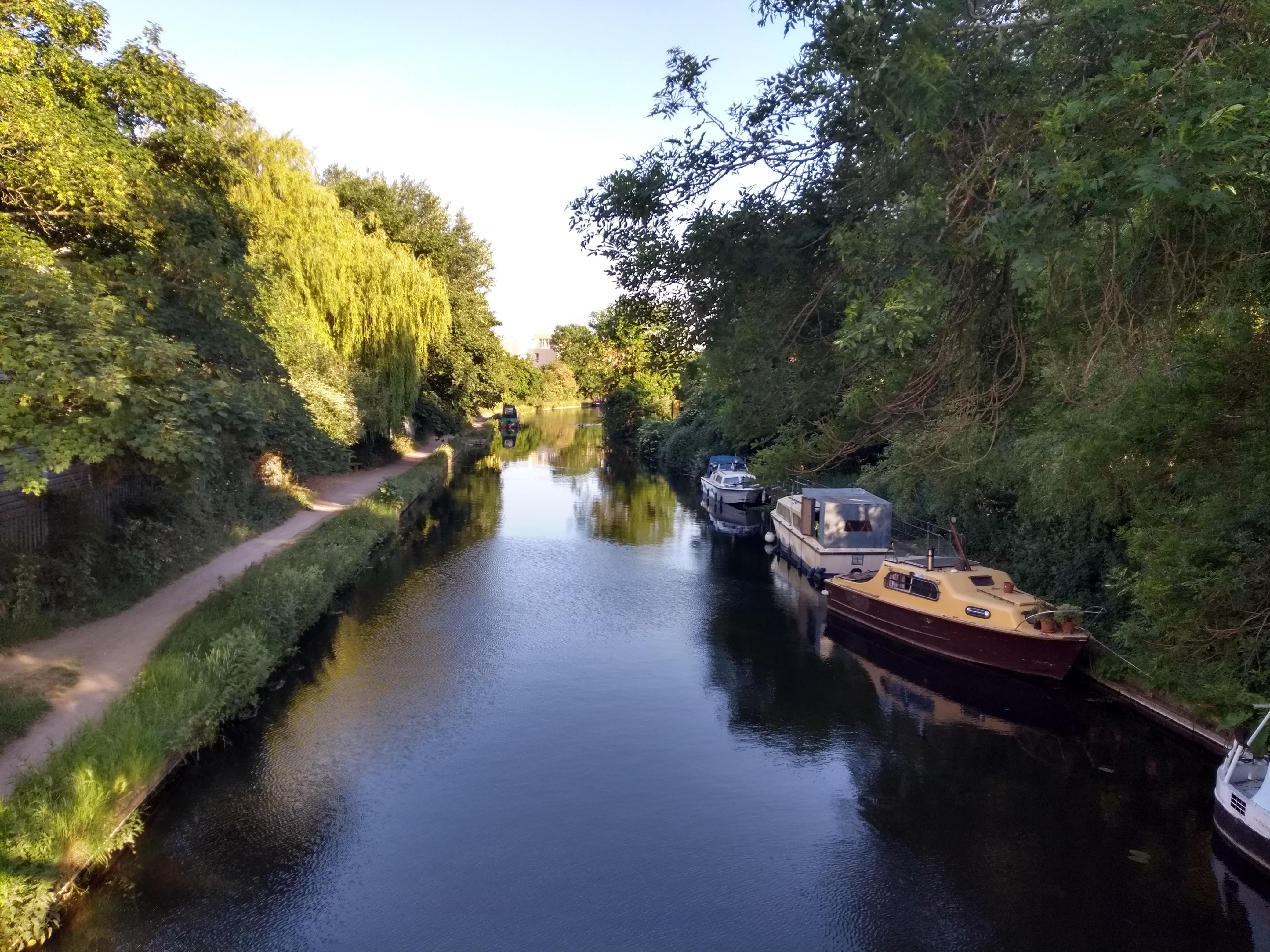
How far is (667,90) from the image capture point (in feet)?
28.2

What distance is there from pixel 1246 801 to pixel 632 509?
1062 inches

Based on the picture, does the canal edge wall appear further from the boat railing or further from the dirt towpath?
the dirt towpath

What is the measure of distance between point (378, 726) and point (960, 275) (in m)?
10.2

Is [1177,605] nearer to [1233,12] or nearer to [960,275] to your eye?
[960,275]

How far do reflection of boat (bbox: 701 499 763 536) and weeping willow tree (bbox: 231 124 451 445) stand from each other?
471 inches

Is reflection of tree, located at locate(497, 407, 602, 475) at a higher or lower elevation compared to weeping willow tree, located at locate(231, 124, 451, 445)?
lower

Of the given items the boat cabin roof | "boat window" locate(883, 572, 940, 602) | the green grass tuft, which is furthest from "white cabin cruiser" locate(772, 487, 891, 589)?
the green grass tuft

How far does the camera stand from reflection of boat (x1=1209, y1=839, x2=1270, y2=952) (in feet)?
30.0

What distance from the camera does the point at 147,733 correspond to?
430 inches

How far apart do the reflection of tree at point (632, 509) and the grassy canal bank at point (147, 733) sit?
10.8m

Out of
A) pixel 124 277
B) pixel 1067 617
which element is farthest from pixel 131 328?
pixel 1067 617

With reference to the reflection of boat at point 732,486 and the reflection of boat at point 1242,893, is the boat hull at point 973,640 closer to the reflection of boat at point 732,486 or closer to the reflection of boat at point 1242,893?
the reflection of boat at point 1242,893

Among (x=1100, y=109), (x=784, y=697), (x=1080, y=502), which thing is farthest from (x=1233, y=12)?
(x=784, y=697)

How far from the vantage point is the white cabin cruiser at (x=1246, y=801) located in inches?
381
